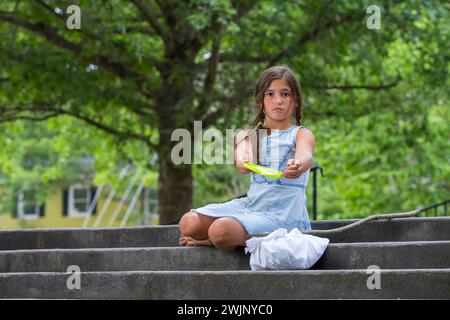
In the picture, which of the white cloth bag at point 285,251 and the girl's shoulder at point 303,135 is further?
the girl's shoulder at point 303,135

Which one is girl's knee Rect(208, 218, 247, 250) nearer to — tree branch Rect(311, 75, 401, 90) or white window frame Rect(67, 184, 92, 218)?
tree branch Rect(311, 75, 401, 90)

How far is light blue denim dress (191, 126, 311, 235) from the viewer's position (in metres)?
5.71

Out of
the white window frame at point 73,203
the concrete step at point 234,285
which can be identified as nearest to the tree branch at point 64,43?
the concrete step at point 234,285

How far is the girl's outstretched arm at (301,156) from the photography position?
213 inches

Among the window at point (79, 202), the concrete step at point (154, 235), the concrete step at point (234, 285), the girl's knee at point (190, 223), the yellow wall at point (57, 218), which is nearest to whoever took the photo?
the concrete step at point (234, 285)

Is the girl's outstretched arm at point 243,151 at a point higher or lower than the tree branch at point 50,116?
lower

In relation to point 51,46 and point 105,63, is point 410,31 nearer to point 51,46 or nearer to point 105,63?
point 105,63

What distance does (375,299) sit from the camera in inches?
179

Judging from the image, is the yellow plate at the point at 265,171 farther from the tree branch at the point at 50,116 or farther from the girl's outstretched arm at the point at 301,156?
the tree branch at the point at 50,116

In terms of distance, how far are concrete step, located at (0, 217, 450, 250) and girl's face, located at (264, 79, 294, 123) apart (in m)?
0.88

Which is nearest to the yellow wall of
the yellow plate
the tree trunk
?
the tree trunk

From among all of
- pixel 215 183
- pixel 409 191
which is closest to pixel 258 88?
pixel 215 183

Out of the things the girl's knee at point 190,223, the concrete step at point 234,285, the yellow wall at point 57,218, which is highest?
the girl's knee at point 190,223

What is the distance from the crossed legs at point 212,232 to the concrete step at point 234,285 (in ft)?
1.76
